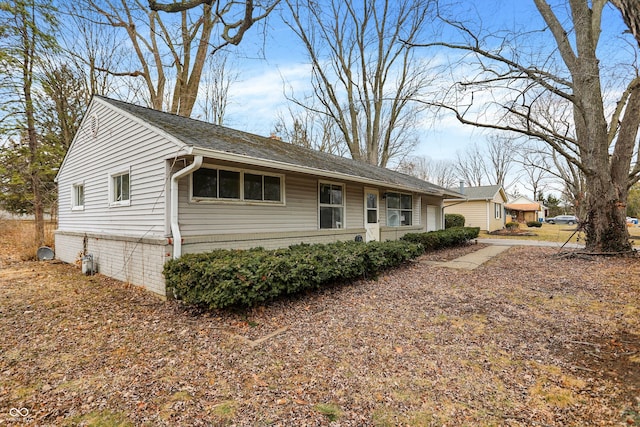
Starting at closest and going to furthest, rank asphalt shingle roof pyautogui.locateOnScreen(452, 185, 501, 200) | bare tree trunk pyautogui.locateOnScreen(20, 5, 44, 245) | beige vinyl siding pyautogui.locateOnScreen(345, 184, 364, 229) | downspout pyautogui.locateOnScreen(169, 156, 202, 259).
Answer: downspout pyautogui.locateOnScreen(169, 156, 202, 259), beige vinyl siding pyautogui.locateOnScreen(345, 184, 364, 229), bare tree trunk pyautogui.locateOnScreen(20, 5, 44, 245), asphalt shingle roof pyautogui.locateOnScreen(452, 185, 501, 200)

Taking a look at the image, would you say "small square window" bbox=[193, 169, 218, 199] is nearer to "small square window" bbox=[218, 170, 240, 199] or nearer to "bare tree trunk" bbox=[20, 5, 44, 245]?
"small square window" bbox=[218, 170, 240, 199]

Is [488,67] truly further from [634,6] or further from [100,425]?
[100,425]

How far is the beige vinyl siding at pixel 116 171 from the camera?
6191mm

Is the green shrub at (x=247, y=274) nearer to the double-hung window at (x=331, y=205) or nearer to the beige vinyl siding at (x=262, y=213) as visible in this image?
the beige vinyl siding at (x=262, y=213)

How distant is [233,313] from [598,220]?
11.0 m

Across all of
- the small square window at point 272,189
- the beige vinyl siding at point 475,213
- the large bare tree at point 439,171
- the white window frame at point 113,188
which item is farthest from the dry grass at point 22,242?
the large bare tree at point 439,171

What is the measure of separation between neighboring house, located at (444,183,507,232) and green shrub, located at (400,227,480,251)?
29.4 ft

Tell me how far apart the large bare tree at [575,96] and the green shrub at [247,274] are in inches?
224

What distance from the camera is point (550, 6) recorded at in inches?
367

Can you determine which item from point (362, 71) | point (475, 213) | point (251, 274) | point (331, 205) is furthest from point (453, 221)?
point (251, 274)

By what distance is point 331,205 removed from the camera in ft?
31.8

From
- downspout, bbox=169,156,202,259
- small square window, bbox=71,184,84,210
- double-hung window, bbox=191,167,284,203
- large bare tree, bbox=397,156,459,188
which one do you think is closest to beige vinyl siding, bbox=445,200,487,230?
large bare tree, bbox=397,156,459,188

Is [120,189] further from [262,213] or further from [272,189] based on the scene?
[272,189]

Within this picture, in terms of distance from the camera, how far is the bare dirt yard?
8.50ft
